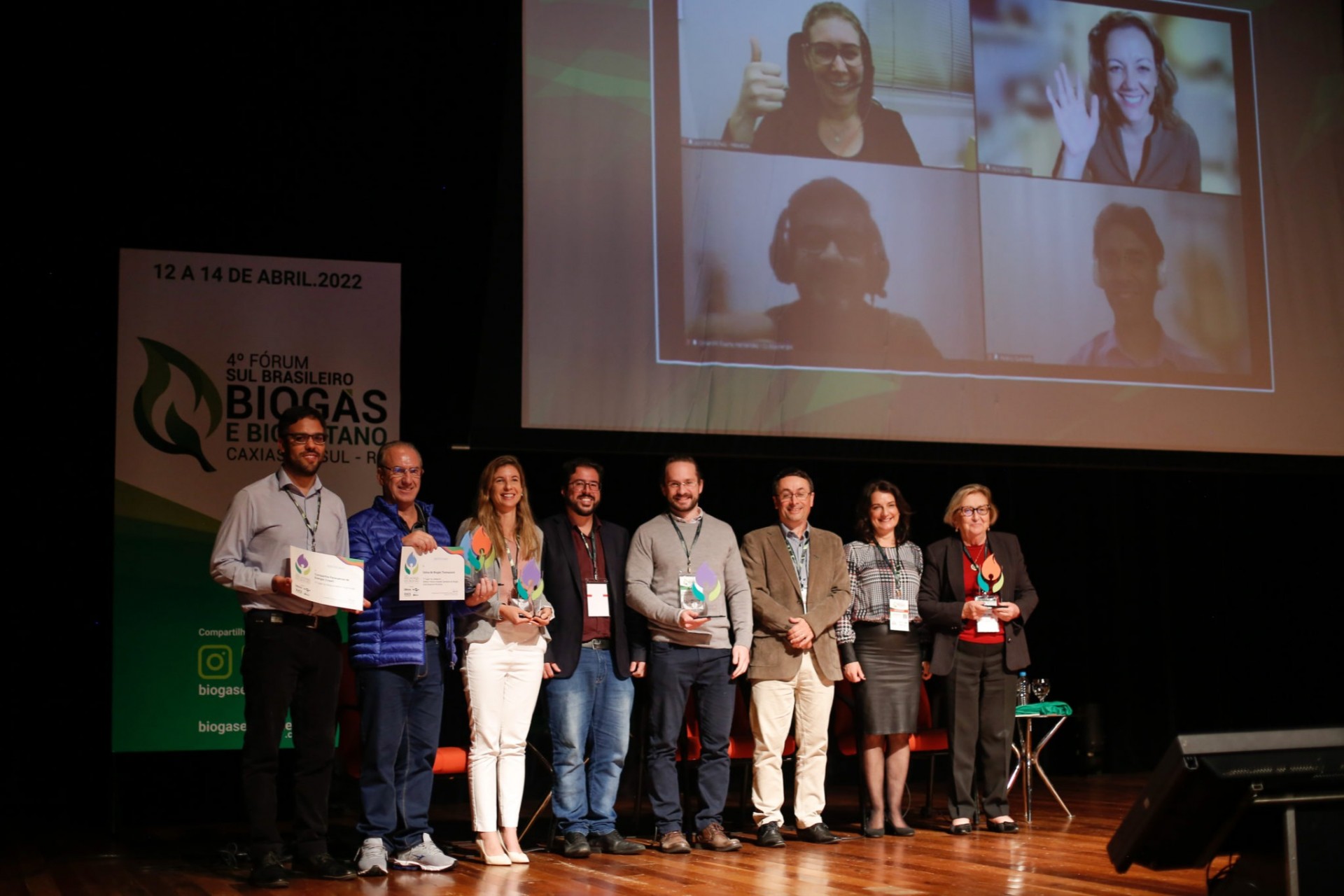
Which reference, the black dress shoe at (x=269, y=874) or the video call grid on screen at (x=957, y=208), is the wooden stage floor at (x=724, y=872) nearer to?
the black dress shoe at (x=269, y=874)

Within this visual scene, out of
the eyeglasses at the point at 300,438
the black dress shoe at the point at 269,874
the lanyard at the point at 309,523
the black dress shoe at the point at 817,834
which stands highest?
the eyeglasses at the point at 300,438

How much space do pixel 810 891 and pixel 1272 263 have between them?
3856 millimetres

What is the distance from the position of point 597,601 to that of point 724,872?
39.3 inches

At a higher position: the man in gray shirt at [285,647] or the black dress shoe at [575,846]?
the man in gray shirt at [285,647]

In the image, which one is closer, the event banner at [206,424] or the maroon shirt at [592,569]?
the maroon shirt at [592,569]

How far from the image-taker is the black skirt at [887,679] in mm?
4754

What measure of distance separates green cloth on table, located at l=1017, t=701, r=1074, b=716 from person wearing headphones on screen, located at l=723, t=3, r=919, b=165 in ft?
7.58

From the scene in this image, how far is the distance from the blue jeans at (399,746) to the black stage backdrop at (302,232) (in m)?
1.17

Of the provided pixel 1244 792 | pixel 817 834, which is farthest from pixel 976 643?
pixel 1244 792

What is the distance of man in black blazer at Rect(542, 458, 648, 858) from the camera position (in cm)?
427

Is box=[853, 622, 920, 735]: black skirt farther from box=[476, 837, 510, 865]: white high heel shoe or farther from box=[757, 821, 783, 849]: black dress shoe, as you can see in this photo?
box=[476, 837, 510, 865]: white high heel shoe

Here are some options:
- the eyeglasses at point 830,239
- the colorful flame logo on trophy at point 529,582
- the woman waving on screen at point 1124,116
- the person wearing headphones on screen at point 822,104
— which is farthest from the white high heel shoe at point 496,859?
the woman waving on screen at point 1124,116

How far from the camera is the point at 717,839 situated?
4324 mm

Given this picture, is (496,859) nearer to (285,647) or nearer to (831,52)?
(285,647)
